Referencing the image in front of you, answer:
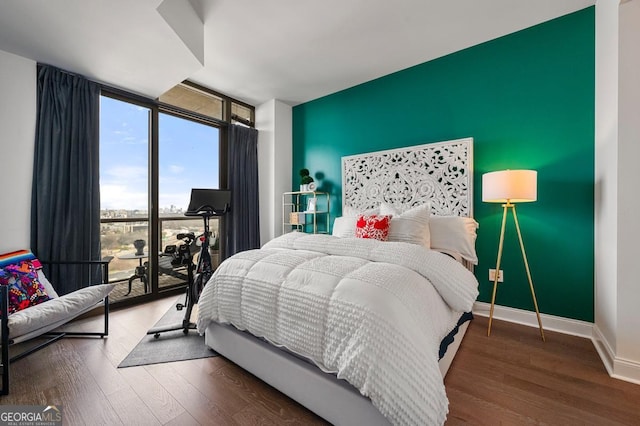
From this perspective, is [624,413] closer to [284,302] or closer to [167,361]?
[284,302]

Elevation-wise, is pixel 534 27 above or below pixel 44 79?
→ above

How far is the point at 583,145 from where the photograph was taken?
2.26 m

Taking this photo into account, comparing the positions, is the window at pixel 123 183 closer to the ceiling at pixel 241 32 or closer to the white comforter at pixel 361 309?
the ceiling at pixel 241 32

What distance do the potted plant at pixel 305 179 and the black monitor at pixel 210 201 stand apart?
4.99 feet

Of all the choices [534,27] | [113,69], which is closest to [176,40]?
[113,69]

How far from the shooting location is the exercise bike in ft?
7.48

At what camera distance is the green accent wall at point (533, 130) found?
7.46 feet

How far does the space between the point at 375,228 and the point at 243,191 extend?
2.34 meters

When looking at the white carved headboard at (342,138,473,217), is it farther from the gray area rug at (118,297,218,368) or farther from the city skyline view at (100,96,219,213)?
the gray area rug at (118,297,218,368)

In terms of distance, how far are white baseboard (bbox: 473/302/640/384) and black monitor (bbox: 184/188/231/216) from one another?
2.77 metres

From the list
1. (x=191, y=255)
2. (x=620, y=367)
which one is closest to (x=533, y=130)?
(x=620, y=367)

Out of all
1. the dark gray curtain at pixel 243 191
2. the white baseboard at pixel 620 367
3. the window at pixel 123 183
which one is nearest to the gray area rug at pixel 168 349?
the window at pixel 123 183

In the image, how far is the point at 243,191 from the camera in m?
4.01

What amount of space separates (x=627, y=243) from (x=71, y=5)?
3999 millimetres
